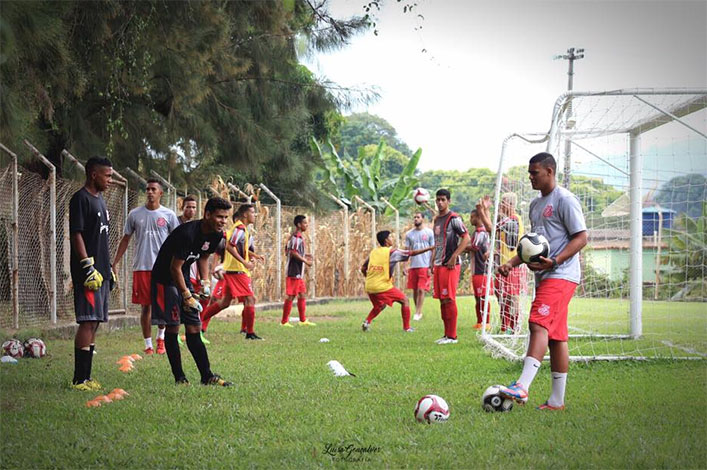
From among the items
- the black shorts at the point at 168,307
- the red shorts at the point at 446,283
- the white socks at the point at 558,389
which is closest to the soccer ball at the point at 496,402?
the white socks at the point at 558,389

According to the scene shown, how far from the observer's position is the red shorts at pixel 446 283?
41.5 feet

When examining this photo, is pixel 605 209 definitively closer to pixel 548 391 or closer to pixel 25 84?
pixel 548 391

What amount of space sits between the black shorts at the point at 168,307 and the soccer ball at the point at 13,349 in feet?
9.06

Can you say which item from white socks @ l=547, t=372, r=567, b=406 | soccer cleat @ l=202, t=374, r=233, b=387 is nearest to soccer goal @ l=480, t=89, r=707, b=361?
white socks @ l=547, t=372, r=567, b=406

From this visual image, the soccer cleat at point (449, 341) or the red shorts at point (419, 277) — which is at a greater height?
the red shorts at point (419, 277)

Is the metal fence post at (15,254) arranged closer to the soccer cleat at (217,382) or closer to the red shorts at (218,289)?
the red shorts at (218,289)

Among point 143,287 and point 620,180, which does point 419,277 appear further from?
point 143,287

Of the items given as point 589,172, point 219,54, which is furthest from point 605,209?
point 219,54

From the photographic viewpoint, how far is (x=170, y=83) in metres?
13.3

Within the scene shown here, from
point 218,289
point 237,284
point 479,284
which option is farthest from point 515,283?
point 218,289

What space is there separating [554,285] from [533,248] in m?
0.37

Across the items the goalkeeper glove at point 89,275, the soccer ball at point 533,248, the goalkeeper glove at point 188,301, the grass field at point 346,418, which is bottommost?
the grass field at point 346,418

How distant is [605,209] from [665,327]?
355 centimetres

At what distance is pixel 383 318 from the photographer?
18.6 metres
